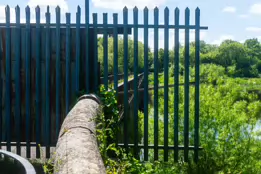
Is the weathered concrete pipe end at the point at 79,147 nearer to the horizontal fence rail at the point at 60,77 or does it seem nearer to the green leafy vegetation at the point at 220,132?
the horizontal fence rail at the point at 60,77

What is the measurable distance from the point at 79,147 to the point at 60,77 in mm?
3769

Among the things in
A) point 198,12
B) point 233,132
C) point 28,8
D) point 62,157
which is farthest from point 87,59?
point 62,157

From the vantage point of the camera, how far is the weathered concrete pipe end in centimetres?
305

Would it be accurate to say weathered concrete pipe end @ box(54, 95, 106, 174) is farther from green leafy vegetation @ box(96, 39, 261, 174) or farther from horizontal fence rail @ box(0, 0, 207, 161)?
green leafy vegetation @ box(96, 39, 261, 174)

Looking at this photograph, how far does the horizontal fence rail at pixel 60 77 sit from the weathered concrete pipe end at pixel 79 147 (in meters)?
1.70

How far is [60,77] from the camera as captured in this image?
7.21m

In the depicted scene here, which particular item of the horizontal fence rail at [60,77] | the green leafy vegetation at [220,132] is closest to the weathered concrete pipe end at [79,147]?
the horizontal fence rail at [60,77]

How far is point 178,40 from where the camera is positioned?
6.84 metres

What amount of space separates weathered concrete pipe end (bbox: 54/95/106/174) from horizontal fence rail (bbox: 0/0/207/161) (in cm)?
170

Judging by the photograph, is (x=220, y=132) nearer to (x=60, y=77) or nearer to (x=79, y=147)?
(x=60, y=77)

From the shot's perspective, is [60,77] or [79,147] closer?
[79,147]

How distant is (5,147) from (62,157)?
14.6 feet

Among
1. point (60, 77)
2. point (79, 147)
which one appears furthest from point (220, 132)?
point (79, 147)

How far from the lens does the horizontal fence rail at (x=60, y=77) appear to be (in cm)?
695
